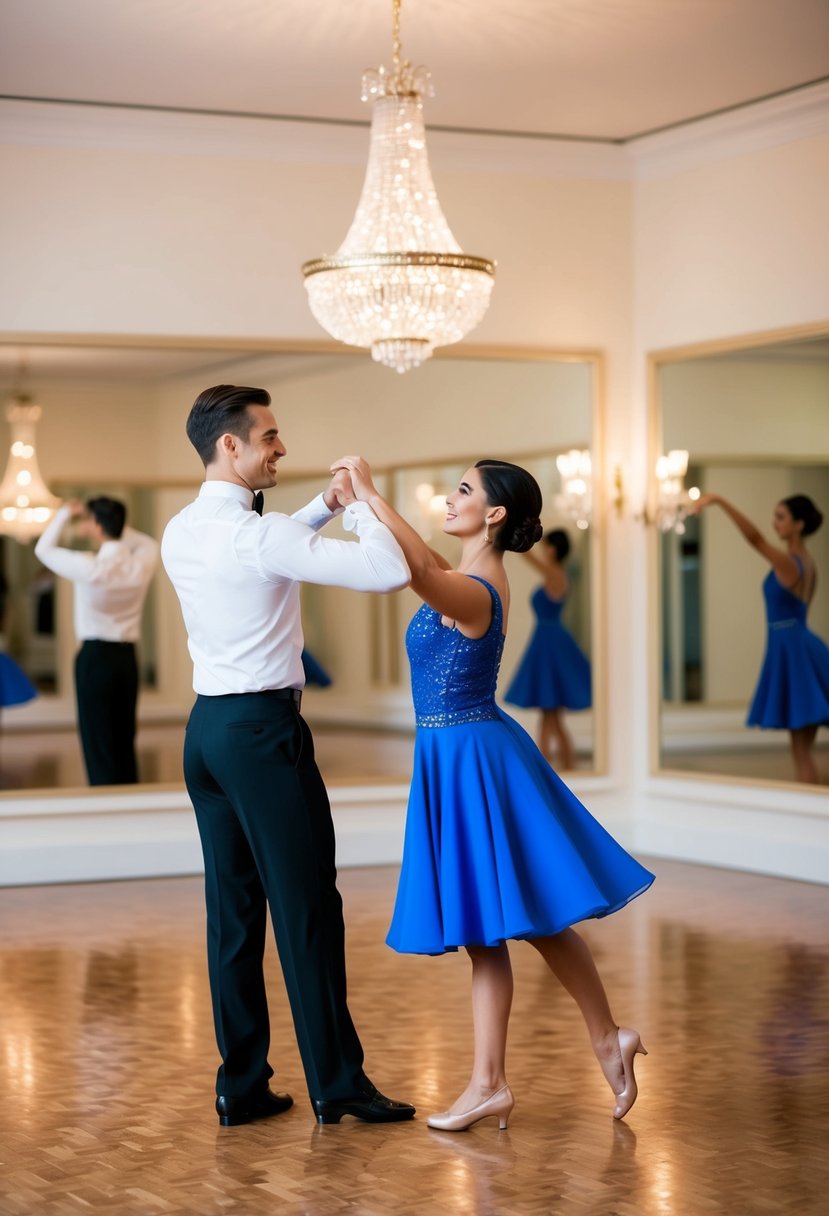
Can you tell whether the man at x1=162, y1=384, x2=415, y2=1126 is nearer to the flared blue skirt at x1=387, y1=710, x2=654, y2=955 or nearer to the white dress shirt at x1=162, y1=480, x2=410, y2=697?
the white dress shirt at x1=162, y1=480, x2=410, y2=697

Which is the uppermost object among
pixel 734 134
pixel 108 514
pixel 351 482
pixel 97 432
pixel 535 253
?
pixel 734 134

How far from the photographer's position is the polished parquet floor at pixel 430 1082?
3135 mm

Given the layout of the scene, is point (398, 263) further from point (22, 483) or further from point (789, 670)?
point (789, 670)

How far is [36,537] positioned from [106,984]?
2.31 m

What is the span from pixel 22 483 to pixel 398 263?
85.8 inches

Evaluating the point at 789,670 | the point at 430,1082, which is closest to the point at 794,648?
the point at 789,670

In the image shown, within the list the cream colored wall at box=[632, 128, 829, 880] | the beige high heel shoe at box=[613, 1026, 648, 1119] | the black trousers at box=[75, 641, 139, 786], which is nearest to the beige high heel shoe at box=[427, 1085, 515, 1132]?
the beige high heel shoe at box=[613, 1026, 648, 1119]

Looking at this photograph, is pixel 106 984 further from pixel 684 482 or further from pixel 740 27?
pixel 740 27

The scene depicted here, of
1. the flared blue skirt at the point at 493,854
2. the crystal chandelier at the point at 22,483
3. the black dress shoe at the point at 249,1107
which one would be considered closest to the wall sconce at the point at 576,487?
the crystal chandelier at the point at 22,483

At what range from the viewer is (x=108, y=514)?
673 cm

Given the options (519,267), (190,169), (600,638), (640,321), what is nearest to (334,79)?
(190,169)

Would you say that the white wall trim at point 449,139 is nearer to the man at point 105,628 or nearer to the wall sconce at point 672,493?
the wall sconce at point 672,493

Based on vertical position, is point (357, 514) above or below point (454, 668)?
above

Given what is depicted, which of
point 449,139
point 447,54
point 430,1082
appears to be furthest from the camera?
point 449,139
